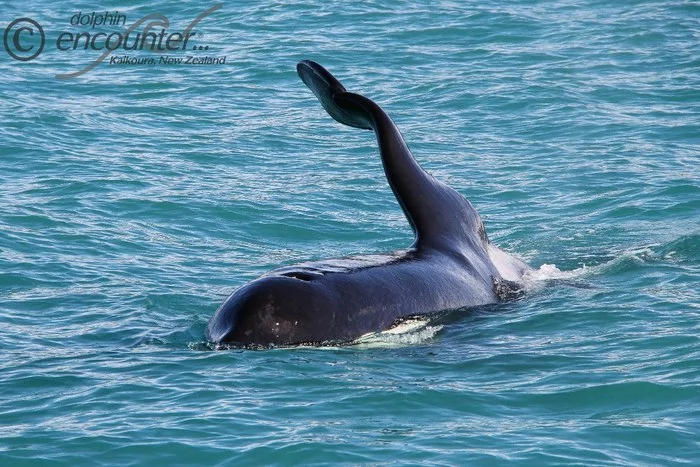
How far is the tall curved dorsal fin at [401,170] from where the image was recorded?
40.4 ft

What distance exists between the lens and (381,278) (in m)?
11.1

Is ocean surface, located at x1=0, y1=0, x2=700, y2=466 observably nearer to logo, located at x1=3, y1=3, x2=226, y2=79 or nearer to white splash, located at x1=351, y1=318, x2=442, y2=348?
white splash, located at x1=351, y1=318, x2=442, y2=348

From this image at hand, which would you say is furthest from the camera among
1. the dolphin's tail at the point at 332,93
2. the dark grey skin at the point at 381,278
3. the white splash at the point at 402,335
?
the dolphin's tail at the point at 332,93

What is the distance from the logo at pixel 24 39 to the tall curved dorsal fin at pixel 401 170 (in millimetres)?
15904

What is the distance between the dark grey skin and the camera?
400 inches

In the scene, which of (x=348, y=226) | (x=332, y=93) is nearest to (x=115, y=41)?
(x=348, y=226)

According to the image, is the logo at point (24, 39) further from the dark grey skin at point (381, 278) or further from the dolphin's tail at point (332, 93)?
the dark grey skin at point (381, 278)

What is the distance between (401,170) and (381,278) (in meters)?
1.60

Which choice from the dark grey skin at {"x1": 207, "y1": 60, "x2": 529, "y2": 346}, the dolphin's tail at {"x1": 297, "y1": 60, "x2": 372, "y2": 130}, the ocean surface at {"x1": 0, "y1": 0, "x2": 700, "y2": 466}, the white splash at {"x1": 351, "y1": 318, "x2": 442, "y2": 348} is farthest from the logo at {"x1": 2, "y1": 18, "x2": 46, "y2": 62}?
the white splash at {"x1": 351, "y1": 318, "x2": 442, "y2": 348}

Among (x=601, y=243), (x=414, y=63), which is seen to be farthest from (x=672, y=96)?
(x=601, y=243)

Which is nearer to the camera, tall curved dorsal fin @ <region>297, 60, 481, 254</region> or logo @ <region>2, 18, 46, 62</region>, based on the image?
tall curved dorsal fin @ <region>297, 60, 481, 254</region>

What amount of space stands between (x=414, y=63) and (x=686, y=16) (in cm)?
727

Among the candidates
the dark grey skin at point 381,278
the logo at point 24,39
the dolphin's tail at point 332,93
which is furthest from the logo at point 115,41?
the dark grey skin at point 381,278

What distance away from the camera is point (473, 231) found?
12961 millimetres
